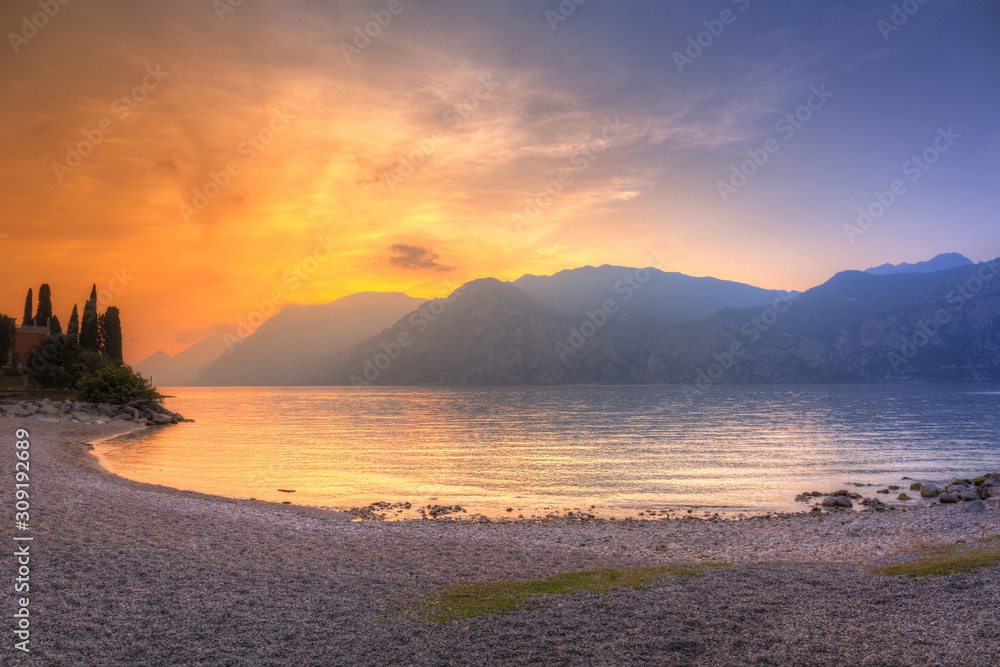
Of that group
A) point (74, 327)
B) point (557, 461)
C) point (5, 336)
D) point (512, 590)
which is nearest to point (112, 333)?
point (74, 327)

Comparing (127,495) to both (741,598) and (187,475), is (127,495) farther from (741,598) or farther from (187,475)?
(741,598)

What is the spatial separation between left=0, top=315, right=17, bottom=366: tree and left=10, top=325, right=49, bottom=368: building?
26.0 ft

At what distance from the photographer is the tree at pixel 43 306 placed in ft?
430

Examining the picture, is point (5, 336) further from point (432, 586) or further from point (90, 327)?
point (432, 586)

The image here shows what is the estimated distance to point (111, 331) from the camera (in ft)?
447

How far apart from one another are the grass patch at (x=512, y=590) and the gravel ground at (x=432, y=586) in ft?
1.70

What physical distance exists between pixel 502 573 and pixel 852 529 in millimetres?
17768

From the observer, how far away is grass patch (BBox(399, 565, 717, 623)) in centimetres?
1281

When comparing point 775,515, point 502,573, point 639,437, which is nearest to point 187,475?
point 502,573

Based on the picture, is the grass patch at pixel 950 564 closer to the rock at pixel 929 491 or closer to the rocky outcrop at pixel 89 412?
the rock at pixel 929 491

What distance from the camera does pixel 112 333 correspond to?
136250mm

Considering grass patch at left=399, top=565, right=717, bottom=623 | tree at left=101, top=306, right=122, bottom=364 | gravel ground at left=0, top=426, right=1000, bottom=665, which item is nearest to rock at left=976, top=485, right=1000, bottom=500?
gravel ground at left=0, top=426, right=1000, bottom=665

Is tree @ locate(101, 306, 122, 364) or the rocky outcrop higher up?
tree @ locate(101, 306, 122, 364)

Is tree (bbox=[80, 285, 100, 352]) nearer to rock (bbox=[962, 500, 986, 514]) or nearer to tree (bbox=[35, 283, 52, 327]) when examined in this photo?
tree (bbox=[35, 283, 52, 327])
